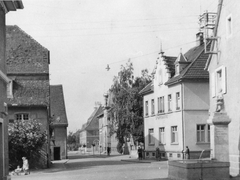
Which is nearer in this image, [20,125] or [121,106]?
[20,125]

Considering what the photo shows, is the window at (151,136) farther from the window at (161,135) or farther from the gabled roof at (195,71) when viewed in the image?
the gabled roof at (195,71)

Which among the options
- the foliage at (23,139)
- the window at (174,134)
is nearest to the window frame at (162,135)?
the window at (174,134)

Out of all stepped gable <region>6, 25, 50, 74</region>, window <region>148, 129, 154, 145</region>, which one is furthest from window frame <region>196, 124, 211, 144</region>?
stepped gable <region>6, 25, 50, 74</region>

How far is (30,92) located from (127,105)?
24481 mm

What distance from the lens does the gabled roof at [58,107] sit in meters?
55.5

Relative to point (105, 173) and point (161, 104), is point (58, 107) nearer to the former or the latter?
point (161, 104)

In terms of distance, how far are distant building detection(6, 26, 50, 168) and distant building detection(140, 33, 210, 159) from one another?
1197 centimetres

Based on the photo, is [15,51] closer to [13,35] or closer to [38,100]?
[13,35]

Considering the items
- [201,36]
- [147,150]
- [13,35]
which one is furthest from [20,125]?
[201,36]

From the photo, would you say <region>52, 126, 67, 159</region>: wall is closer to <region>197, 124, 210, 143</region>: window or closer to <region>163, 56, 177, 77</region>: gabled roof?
<region>163, 56, 177, 77</region>: gabled roof

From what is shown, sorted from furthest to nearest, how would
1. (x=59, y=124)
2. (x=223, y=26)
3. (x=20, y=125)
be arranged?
(x=59, y=124) < (x=20, y=125) < (x=223, y=26)

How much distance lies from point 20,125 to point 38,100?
3461 millimetres

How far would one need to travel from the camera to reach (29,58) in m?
36.6

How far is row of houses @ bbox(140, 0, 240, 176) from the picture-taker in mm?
23141
